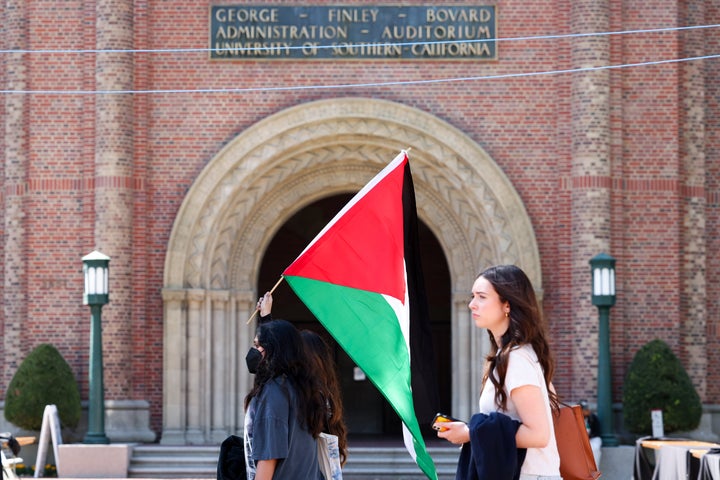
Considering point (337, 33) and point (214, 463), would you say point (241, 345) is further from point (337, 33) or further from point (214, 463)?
point (337, 33)

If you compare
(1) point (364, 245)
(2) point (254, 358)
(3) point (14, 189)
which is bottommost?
(2) point (254, 358)

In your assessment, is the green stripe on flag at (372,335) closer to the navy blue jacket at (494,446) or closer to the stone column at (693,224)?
the navy blue jacket at (494,446)

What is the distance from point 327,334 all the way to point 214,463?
318 inches

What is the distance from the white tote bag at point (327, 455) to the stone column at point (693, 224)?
47.4 ft

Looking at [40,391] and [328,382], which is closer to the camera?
[328,382]

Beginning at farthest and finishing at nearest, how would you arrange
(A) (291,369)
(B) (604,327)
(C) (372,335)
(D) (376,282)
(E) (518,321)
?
(B) (604,327)
(D) (376,282)
(C) (372,335)
(A) (291,369)
(E) (518,321)

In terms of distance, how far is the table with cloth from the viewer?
13.1 m

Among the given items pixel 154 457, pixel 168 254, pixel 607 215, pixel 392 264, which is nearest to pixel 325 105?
pixel 168 254

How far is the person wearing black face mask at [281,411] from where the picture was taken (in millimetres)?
6176

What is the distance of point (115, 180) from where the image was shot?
1962 centimetres

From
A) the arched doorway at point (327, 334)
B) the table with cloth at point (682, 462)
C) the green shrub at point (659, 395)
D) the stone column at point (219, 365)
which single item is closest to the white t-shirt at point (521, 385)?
the table with cloth at point (682, 462)

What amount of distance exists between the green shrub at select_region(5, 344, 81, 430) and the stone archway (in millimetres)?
1426

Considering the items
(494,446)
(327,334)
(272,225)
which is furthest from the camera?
(327,334)

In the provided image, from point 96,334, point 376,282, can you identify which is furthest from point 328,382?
point 96,334
